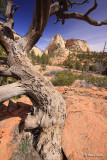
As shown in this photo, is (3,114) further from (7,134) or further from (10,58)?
(10,58)

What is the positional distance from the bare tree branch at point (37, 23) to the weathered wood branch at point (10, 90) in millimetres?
1024

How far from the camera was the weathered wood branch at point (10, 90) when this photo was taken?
4.14 ft

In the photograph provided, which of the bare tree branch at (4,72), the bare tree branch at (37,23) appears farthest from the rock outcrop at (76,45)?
the bare tree branch at (4,72)

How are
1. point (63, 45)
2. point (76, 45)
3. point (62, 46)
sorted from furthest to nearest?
point (76, 45), point (63, 45), point (62, 46)

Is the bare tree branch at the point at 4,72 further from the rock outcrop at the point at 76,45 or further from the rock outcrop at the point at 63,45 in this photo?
the rock outcrop at the point at 76,45

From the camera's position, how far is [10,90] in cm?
135

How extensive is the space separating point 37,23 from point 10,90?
157cm

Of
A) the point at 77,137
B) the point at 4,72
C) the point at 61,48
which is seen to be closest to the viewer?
the point at 4,72

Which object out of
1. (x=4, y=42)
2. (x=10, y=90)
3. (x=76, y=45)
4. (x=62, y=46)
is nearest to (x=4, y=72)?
(x=10, y=90)

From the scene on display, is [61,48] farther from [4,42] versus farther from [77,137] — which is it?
[77,137]

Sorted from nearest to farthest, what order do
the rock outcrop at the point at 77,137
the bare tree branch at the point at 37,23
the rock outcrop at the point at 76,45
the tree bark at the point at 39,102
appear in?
the bare tree branch at the point at 37,23
the rock outcrop at the point at 77,137
the tree bark at the point at 39,102
the rock outcrop at the point at 76,45

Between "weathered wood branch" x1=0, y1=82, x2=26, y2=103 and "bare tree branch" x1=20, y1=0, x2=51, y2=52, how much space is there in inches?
40.3

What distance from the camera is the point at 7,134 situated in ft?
5.79

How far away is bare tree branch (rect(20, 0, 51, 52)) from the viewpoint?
111 centimetres
